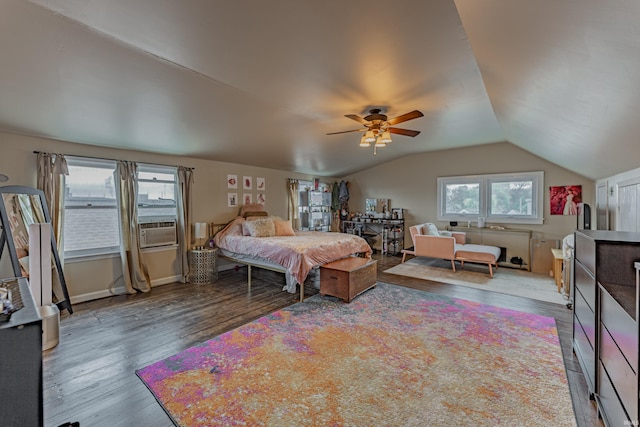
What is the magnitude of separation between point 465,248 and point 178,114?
5627 mm

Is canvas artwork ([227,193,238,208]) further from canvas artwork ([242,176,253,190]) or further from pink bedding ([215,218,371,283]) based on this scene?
pink bedding ([215,218,371,283])

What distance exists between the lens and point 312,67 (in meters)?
2.62

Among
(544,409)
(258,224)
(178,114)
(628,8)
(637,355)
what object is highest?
(178,114)

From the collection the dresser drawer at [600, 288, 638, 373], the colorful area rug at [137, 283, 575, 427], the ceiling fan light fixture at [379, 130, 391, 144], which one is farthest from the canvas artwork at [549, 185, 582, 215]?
the dresser drawer at [600, 288, 638, 373]

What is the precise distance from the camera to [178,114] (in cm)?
334

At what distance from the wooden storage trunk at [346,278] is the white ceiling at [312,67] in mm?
2258

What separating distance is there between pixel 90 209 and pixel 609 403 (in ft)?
19.0

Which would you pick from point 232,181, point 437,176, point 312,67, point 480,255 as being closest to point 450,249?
point 480,255

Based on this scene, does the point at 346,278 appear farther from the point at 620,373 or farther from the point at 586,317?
the point at 620,373

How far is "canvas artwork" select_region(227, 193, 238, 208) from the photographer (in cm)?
571

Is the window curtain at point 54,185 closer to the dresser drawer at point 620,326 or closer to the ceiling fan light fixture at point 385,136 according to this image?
the ceiling fan light fixture at point 385,136

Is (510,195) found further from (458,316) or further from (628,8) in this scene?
(628,8)

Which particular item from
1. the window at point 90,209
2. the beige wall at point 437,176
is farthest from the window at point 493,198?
the window at point 90,209

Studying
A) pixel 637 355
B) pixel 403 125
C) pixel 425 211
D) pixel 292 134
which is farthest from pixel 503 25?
pixel 425 211
